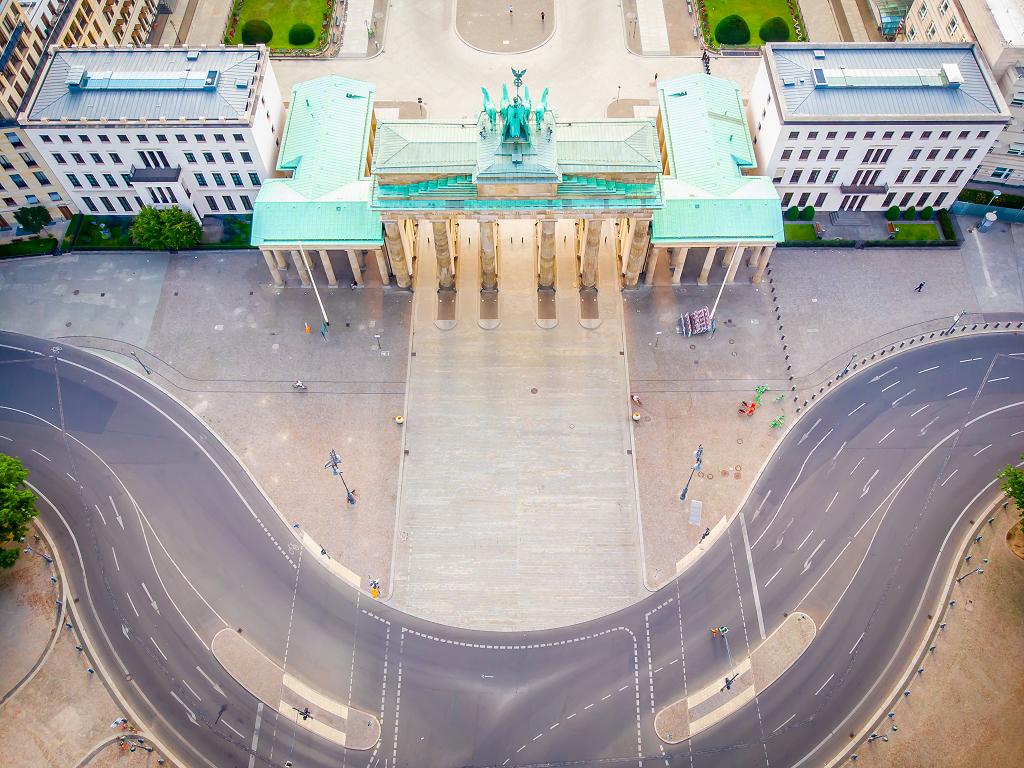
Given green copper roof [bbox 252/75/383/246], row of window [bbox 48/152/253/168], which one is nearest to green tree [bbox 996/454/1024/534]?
green copper roof [bbox 252/75/383/246]

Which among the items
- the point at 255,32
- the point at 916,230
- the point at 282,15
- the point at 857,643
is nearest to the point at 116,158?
the point at 255,32

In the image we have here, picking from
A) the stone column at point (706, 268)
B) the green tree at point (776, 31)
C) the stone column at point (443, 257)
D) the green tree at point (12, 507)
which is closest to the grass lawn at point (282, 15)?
the stone column at point (443, 257)

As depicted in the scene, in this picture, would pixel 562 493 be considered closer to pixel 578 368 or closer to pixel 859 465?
pixel 578 368

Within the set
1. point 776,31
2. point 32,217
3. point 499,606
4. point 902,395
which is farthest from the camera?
point 776,31

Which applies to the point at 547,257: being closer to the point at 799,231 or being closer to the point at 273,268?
the point at 273,268

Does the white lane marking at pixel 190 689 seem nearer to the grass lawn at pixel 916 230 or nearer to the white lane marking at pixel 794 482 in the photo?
the white lane marking at pixel 794 482

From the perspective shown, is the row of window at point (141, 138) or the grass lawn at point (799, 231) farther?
the grass lawn at point (799, 231)
